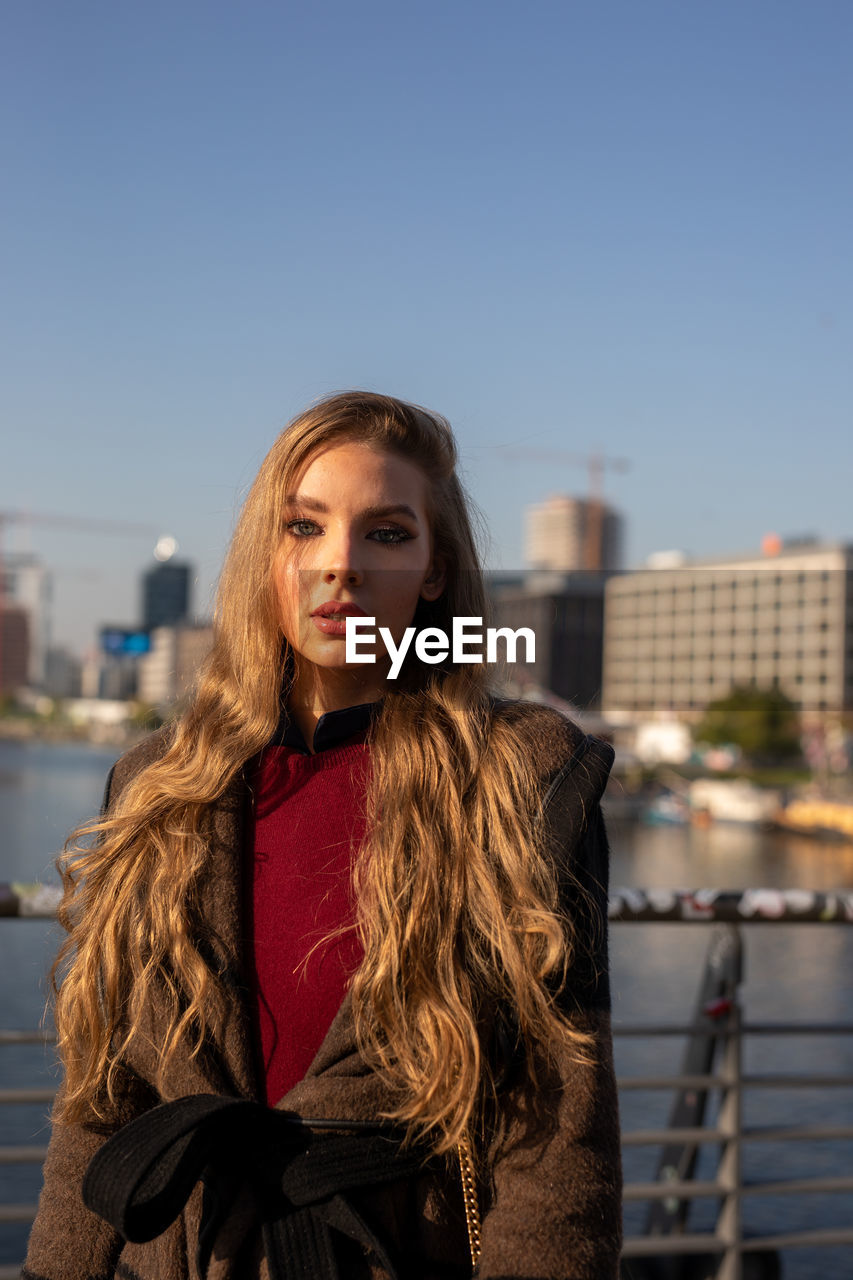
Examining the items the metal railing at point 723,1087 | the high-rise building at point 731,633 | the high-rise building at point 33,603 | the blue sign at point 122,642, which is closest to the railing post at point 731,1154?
the metal railing at point 723,1087

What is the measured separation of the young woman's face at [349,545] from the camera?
152cm

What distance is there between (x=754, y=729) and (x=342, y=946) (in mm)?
39830

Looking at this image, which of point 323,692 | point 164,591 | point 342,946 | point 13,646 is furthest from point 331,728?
point 13,646

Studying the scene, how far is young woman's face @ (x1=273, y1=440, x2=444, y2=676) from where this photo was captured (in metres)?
1.52

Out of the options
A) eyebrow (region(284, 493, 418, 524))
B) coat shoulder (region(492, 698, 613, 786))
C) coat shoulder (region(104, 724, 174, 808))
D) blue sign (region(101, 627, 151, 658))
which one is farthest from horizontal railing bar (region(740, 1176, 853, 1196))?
blue sign (region(101, 627, 151, 658))

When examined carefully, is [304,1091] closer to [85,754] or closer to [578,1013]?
[578,1013]

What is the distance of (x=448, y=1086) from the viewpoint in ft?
4.49

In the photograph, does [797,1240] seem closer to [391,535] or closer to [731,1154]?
[731,1154]

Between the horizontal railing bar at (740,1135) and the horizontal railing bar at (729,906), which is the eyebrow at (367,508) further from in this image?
the horizontal railing bar at (740,1135)

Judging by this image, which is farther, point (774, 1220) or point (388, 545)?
point (774, 1220)

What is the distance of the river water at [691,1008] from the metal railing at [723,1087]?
0.39 ft

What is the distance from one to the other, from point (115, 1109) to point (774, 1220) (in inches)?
399

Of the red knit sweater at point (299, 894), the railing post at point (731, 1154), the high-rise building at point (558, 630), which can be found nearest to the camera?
the red knit sweater at point (299, 894)

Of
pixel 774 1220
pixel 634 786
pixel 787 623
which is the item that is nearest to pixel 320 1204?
pixel 787 623
